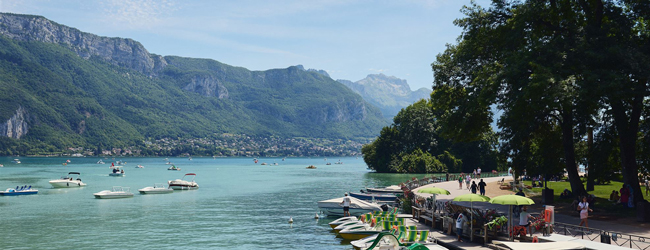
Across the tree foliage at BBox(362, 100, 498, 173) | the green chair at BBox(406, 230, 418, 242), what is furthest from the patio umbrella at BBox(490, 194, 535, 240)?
the tree foliage at BBox(362, 100, 498, 173)

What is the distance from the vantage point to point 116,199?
65.8 metres

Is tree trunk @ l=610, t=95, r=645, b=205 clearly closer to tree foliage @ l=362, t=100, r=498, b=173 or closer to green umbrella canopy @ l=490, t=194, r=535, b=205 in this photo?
green umbrella canopy @ l=490, t=194, r=535, b=205

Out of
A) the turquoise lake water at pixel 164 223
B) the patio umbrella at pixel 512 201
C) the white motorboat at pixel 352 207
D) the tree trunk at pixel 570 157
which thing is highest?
the tree trunk at pixel 570 157

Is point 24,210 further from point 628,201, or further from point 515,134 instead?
point 628,201

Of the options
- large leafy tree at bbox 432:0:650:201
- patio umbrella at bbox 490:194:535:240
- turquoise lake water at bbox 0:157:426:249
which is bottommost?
turquoise lake water at bbox 0:157:426:249

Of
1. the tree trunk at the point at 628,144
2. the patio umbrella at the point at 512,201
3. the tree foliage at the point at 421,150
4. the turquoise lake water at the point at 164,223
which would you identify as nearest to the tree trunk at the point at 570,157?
the tree trunk at the point at 628,144

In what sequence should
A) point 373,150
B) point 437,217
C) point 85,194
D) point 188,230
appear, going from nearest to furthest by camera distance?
point 437,217 < point 188,230 < point 85,194 < point 373,150

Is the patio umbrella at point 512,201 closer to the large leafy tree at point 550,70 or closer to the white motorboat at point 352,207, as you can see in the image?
the large leafy tree at point 550,70

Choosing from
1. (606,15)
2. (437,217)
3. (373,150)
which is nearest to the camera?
(437,217)

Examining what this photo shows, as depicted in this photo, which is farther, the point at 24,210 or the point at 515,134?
the point at 24,210

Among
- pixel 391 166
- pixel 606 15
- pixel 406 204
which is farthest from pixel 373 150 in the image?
pixel 606 15

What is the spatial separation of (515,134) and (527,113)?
10111mm

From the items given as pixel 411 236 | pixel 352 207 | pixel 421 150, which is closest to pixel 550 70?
pixel 411 236

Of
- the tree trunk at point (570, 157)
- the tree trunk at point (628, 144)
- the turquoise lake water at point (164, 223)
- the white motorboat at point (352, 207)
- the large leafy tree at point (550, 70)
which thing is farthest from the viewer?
the white motorboat at point (352, 207)
